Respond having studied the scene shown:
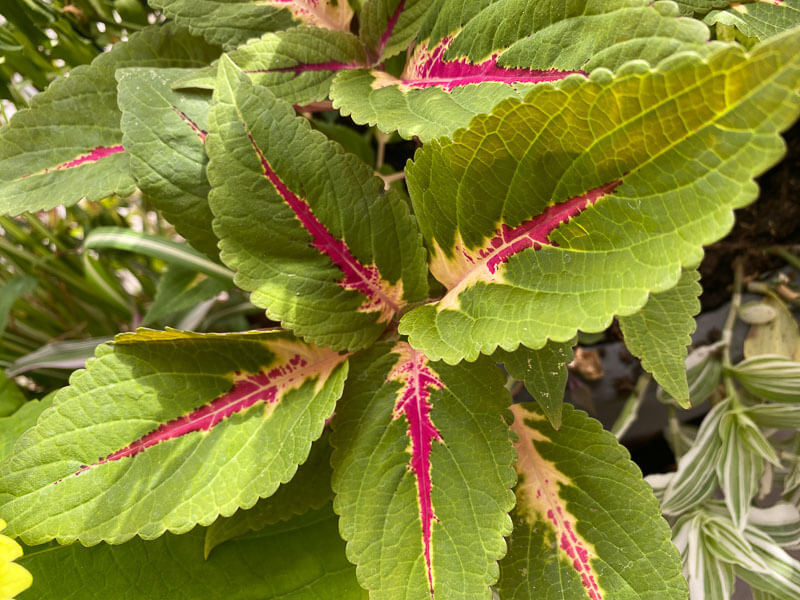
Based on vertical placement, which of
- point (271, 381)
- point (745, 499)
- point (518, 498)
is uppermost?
point (271, 381)

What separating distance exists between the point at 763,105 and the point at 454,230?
24 centimetres

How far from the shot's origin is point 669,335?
571 millimetres

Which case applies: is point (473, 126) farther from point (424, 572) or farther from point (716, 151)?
point (424, 572)

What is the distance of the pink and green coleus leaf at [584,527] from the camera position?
19.7 inches

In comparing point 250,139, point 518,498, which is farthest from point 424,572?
point 250,139

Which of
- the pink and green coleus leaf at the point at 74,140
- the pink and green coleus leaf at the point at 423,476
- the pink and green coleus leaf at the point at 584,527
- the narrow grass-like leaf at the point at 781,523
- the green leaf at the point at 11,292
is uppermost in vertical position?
the pink and green coleus leaf at the point at 74,140

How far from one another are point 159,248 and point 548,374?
0.60 meters

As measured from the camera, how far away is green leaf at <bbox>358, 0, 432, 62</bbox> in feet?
2.05

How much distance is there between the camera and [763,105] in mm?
278

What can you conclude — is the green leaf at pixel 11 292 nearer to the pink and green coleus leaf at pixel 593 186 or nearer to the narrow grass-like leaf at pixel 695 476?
the pink and green coleus leaf at pixel 593 186

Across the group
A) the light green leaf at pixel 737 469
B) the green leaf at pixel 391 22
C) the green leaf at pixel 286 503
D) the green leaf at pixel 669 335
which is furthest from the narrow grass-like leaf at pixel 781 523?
the green leaf at pixel 391 22

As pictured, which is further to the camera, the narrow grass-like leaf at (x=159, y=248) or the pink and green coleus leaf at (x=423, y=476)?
the narrow grass-like leaf at (x=159, y=248)

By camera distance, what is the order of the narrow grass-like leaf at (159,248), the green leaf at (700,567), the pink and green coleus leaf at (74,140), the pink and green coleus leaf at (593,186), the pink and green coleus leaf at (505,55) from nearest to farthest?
the pink and green coleus leaf at (593,186)
the pink and green coleus leaf at (505,55)
the pink and green coleus leaf at (74,140)
the green leaf at (700,567)
the narrow grass-like leaf at (159,248)

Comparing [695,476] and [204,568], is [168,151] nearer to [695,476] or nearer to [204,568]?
[204,568]
